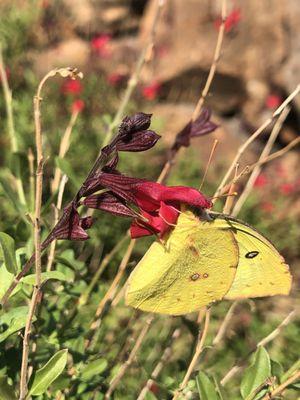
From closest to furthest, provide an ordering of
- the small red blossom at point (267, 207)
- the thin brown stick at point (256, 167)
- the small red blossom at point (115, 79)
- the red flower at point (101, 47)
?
the thin brown stick at point (256, 167) → the small red blossom at point (267, 207) → the small red blossom at point (115, 79) → the red flower at point (101, 47)

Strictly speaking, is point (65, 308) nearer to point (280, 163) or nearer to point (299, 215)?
point (299, 215)

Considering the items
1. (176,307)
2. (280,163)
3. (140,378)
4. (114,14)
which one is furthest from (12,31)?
(176,307)

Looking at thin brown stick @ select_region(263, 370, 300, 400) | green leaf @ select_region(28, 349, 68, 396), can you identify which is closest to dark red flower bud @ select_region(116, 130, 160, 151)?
green leaf @ select_region(28, 349, 68, 396)

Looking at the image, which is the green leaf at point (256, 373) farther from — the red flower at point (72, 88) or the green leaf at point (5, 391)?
the red flower at point (72, 88)

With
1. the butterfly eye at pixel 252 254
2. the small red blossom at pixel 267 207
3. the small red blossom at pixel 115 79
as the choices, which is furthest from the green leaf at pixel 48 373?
the small red blossom at pixel 115 79

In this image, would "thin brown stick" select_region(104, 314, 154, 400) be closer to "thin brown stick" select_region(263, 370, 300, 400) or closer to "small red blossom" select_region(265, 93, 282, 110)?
"thin brown stick" select_region(263, 370, 300, 400)

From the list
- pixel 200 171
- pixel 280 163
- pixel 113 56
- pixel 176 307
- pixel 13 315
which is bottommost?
pixel 280 163

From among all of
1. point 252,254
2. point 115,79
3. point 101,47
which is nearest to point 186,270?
point 252,254
